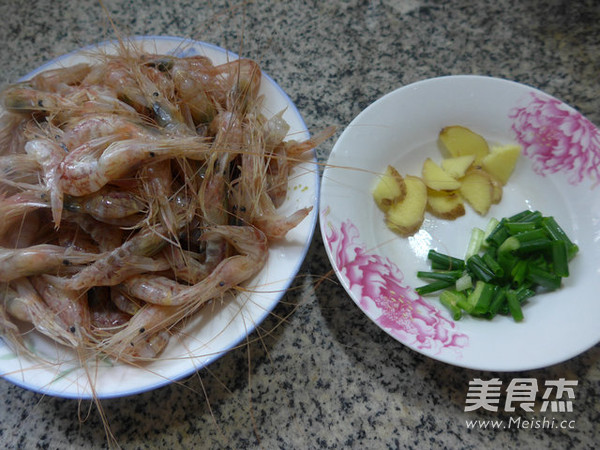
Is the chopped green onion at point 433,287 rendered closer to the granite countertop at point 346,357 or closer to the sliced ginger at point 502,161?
the granite countertop at point 346,357

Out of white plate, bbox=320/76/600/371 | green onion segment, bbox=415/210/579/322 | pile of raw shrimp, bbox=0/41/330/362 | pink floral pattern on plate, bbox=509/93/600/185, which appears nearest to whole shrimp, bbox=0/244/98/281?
pile of raw shrimp, bbox=0/41/330/362

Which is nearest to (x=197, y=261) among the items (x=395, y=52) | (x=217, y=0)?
(x=395, y=52)

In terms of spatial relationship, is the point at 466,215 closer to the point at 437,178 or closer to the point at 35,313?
the point at 437,178

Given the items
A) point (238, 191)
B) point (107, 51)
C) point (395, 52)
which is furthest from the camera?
point (395, 52)

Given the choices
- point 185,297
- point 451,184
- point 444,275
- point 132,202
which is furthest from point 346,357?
point 132,202

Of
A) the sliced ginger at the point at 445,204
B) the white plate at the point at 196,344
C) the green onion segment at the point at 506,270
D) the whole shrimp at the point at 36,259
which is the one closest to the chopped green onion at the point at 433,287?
the green onion segment at the point at 506,270

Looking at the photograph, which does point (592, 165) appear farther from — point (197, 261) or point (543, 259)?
point (197, 261)
